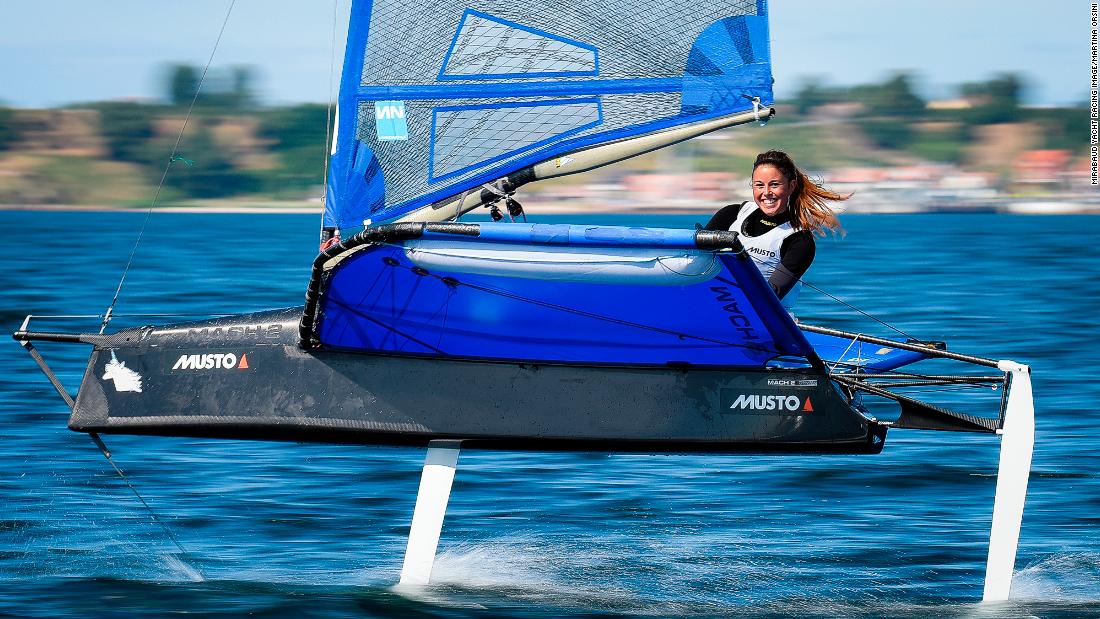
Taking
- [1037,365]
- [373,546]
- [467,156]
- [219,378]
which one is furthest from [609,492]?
[1037,365]

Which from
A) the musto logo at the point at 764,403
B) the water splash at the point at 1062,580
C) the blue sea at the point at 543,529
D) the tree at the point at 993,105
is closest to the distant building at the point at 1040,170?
the tree at the point at 993,105

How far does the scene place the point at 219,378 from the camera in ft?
21.0

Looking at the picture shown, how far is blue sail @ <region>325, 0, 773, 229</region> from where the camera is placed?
704 centimetres

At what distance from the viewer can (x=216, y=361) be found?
642 cm

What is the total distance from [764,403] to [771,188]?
2.98ft

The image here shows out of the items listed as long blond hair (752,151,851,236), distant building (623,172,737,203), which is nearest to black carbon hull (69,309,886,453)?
long blond hair (752,151,851,236)

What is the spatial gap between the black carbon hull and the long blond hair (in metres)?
0.69

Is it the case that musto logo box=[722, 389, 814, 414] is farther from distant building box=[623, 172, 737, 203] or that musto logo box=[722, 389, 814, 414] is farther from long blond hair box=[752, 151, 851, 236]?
distant building box=[623, 172, 737, 203]

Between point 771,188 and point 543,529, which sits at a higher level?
point 771,188

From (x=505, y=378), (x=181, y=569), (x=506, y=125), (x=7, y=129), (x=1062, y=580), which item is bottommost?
(x=181, y=569)

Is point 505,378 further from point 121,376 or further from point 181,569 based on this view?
point 181,569

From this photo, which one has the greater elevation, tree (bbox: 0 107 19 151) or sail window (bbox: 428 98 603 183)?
tree (bbox: 0 107 19 151)

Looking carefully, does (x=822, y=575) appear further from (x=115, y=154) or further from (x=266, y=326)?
(x=115, y=154)

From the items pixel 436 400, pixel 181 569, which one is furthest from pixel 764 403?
pixel 181 569
